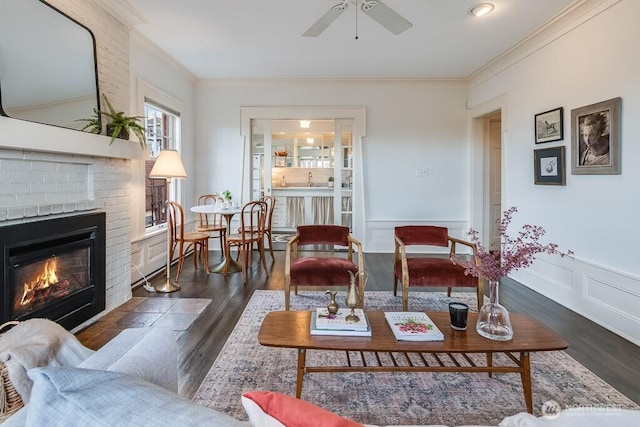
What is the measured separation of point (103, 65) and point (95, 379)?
329 centimetres

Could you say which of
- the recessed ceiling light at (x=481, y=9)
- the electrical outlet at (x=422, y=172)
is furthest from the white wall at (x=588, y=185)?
the electrical outlet at (x=422, y=172)

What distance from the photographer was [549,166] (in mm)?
3588

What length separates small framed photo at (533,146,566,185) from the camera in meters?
3.43

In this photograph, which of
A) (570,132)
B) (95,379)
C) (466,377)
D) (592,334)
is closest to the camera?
(95,379)

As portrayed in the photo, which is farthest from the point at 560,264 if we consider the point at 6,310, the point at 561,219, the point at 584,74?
the point at 6,310

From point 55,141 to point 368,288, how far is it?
313cm

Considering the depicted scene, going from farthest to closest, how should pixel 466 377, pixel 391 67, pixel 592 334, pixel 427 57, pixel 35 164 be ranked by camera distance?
pixel 391 67
pixel 427 57
pixel 592 334
pixel 35 164
pixel 466 377

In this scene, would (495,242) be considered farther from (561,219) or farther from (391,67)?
(391,67)

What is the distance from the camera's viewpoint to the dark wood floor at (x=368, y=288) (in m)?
2.15

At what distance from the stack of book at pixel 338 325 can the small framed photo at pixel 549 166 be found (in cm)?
283

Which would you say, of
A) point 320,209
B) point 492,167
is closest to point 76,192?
point 492,167

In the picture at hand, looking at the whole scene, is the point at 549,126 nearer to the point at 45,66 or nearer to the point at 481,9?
the point at 481,9

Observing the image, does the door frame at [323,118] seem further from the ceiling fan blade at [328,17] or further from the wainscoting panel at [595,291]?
the wainscoting panel at [595,291]

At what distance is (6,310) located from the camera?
2.11 m
